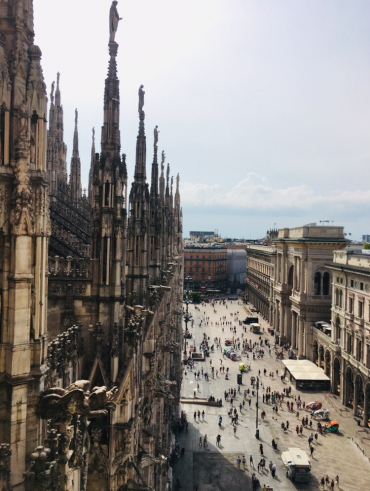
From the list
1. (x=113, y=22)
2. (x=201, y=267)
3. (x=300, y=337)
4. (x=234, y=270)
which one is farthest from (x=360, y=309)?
(x=234, y=270)

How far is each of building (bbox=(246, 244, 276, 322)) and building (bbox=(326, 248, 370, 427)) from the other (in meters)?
30.8

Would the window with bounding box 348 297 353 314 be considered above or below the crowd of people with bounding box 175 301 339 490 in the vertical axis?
above

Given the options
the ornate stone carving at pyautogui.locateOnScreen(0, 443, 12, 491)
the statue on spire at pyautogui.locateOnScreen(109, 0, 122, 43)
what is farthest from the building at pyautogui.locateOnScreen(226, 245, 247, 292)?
the ornate stone carving at pyautogui.locateOnScreen(0, 443, 12, 491)

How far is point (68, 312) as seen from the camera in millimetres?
13953

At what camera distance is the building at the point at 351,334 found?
38.5 m

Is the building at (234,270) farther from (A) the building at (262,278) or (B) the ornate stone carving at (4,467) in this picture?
(B) the ornate stone carving at (4,467)

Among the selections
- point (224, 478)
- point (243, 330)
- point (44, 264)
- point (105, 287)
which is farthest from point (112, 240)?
point (243, 330)

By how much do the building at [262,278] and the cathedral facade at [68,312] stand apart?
185 ft

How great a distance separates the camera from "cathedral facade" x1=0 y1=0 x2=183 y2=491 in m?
5.66

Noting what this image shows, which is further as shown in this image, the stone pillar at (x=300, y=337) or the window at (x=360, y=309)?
the stone pillar at (x=300, y=337)

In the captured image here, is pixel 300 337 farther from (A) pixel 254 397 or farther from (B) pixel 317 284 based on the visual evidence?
(A) pixel 254 397

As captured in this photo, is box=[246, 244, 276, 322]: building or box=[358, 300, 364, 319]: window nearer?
box=[358, 300, 364, 319]: window

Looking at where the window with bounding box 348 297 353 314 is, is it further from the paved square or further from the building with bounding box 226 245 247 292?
the building with bounding box 226 245 247 292

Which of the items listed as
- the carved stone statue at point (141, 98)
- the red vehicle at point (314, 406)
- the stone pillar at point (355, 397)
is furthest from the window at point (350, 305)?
the carved stone statue at point (141, 98)
